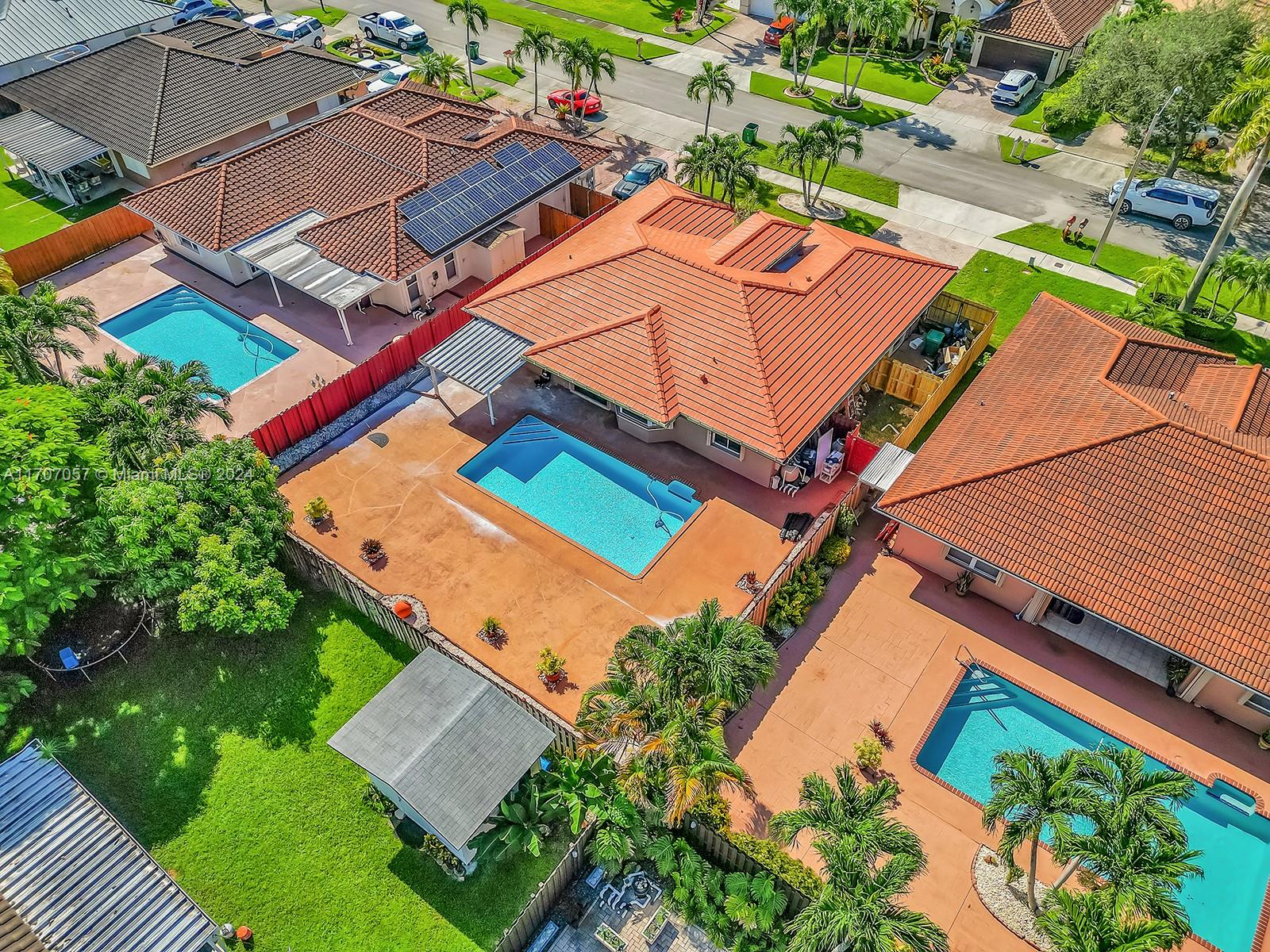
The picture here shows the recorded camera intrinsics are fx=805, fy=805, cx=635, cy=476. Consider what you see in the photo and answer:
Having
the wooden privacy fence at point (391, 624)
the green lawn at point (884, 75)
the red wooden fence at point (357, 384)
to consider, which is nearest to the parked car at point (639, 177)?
the red wooden fence at point (357, 384)

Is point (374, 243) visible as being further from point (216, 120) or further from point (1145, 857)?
point (1145, 857)

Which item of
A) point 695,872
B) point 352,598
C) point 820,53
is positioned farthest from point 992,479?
point 820,53

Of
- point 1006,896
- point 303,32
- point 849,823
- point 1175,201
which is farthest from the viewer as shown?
point 303,32

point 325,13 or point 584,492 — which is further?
point 325,13

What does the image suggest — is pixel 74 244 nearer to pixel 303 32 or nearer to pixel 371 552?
pixel 371 552

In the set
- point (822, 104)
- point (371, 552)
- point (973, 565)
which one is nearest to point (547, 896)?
point (371, 552)
